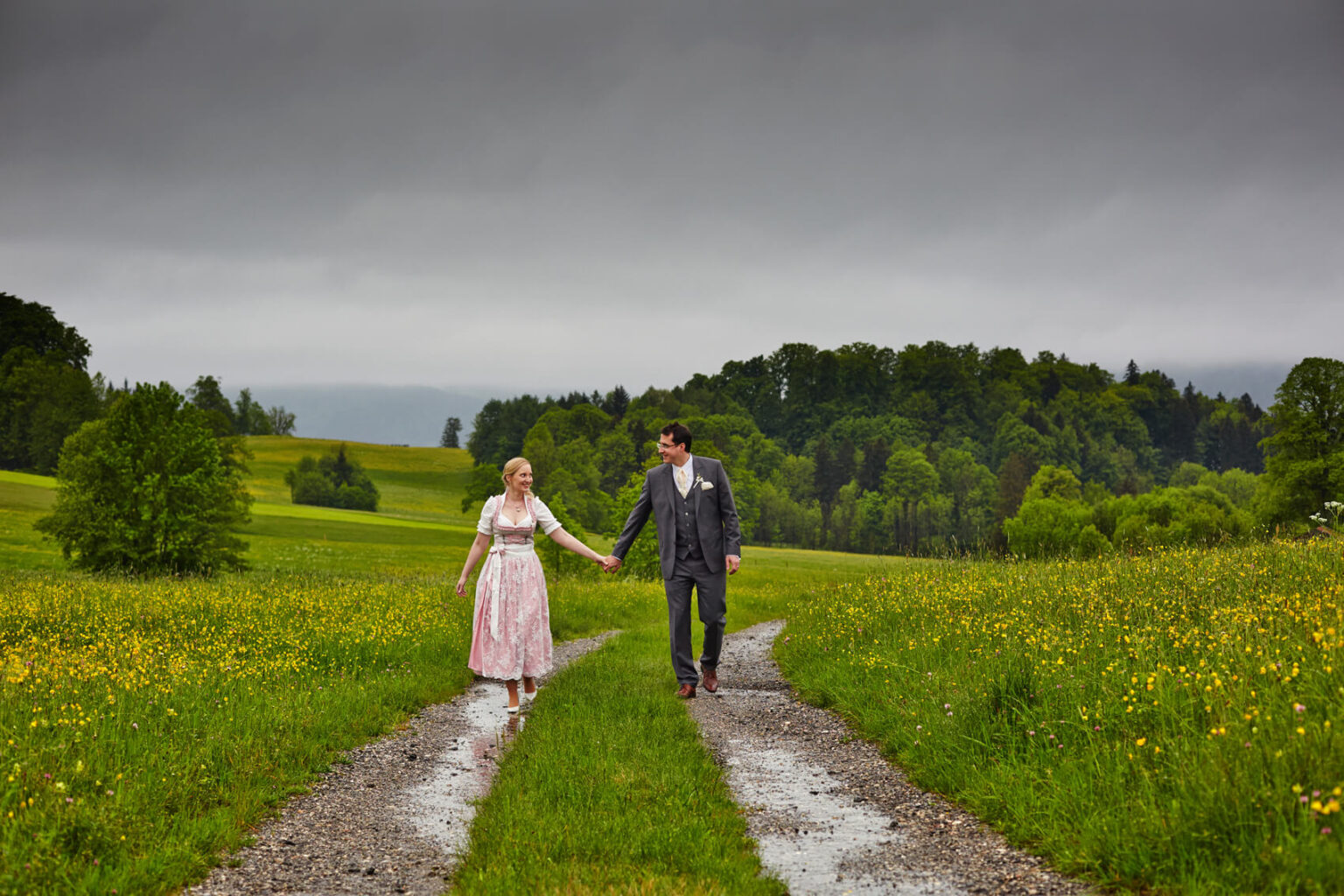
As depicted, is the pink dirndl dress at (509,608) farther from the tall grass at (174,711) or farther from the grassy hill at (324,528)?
the grassy hill at (324,528)

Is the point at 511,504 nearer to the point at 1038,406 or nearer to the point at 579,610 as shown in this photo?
the point at 579,610

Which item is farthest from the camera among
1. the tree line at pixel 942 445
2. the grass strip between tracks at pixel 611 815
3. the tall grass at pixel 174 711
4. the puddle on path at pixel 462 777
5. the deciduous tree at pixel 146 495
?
the tree line at pixel 942 445

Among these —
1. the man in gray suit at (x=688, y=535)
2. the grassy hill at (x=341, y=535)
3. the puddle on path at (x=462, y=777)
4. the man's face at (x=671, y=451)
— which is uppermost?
the man's face at (x=671, y=451)

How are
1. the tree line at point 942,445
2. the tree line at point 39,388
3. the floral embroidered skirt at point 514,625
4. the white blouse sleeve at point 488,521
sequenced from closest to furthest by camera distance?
the floral embroidered skirt at point 514,625
the white blouse sleeve at point 488,521
the tree line at point 942,445
the tree line at point 39,388

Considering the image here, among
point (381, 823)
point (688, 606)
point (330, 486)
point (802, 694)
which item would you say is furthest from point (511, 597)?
point (330, 486)

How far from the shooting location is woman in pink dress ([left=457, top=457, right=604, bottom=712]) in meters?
9.79

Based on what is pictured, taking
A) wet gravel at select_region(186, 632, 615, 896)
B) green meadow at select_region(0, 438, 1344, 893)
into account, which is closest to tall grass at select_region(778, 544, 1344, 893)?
green meadow at select_region(0, 438, 1344, 893)

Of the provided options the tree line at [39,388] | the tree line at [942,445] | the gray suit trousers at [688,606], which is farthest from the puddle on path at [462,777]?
the tree line at [39,388]

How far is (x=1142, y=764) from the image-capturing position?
5.10 m

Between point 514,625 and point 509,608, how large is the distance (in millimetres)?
201

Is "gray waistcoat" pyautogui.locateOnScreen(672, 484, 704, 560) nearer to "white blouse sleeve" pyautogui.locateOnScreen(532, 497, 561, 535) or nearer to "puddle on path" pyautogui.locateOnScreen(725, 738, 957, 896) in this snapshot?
"white blouse sleeve" pyautogui.locateOnScreen(532, 497, 561, 535)

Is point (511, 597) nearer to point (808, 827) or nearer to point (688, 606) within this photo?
point (688, 606)

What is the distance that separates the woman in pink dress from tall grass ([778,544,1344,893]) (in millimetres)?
3240

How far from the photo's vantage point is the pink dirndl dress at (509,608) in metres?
9.78
